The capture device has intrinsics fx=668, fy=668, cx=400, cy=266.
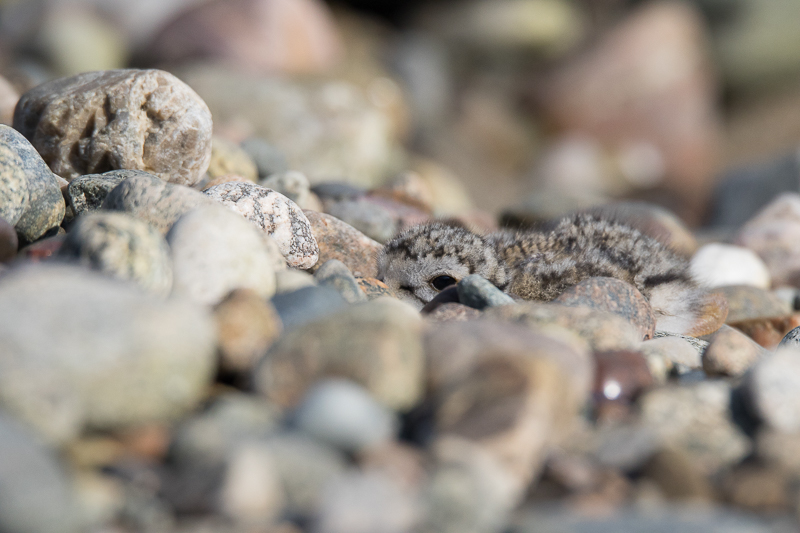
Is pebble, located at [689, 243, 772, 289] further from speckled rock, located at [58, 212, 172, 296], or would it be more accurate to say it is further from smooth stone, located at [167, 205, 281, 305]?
speckled rock, located at [58, 212, 172, 296]

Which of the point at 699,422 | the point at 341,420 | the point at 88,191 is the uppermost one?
the point at 699,422

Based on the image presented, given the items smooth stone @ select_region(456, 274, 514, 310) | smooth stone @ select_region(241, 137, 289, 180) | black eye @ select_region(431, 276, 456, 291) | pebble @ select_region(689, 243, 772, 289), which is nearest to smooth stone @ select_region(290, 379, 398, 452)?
smooth stone @ select_region(456, 274, 514, 310)

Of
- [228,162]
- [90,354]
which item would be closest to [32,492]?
[90,354]

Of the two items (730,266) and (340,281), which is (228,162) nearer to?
(340,281)

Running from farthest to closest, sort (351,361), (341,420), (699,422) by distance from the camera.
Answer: (699,422), (351,361), (341,420)

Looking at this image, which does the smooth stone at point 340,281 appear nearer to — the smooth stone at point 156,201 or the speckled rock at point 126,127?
the smooth stone at point 156,201

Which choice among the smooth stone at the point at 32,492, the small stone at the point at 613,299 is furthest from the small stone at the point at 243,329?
the small stone at the point at 613,299
